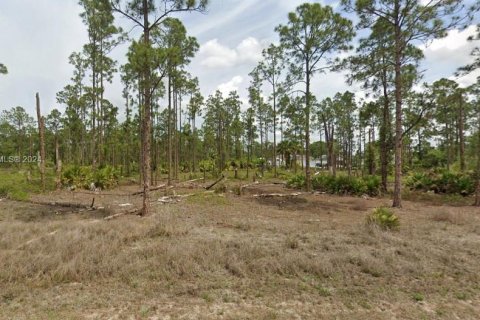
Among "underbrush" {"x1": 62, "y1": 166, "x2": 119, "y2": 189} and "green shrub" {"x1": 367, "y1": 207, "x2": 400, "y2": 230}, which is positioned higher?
"underbrush" {"x1": 62, "y1": 166, "x2": 119, "y2": 189}

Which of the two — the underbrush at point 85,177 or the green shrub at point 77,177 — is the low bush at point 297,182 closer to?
the underbrush at point 85,177

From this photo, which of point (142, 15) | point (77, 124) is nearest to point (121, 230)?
point (142, 15)

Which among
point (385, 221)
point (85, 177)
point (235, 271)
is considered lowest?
point (235, 271)

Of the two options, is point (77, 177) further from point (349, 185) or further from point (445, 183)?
point (445, 183)

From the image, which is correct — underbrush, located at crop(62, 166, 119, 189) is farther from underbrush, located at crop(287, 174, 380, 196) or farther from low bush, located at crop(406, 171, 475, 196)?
low bush, located at crop(406, 171, 475, 196)

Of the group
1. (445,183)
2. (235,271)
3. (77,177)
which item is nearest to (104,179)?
(77,177)

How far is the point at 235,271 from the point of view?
4773mm

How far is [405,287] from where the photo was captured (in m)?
4.27

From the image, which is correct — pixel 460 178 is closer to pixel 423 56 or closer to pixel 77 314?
pixel 423 56

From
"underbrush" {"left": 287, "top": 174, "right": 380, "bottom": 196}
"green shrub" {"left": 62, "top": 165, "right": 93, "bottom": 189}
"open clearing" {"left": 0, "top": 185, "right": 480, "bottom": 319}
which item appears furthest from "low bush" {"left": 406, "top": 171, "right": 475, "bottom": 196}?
"green shrub" {"left": 62, "top": 165, "right": 93, "bottom": 189}

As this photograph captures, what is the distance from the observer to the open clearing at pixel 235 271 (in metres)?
3.63

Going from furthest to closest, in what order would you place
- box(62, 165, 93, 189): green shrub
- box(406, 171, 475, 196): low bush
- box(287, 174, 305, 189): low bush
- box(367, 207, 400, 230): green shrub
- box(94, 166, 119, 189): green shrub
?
1. box(287, 174, 305, 189): low bush
2. box(94, 166, 119, 189): green shrub
3. box(62, 165, 93, 189): green shrub
4. box(406, 171, 475, 196): low bush
5. box(367, 207, 400, 230): green shrub

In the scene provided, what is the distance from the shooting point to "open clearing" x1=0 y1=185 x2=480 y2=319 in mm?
3629

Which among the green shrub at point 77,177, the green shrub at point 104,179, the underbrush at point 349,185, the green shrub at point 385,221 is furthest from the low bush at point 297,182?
the green shrub at point 77,177
